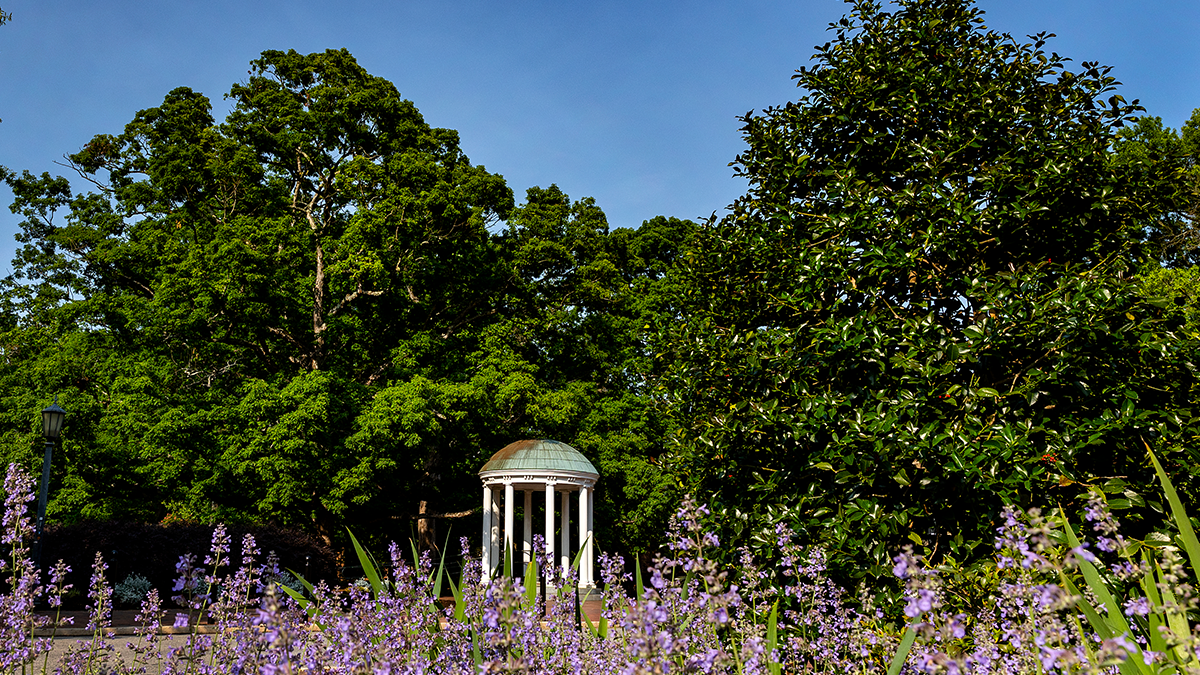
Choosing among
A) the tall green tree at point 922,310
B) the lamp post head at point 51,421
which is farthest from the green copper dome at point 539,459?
the tall green tree at point 922,310

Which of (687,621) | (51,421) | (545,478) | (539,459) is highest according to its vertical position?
(51,421)

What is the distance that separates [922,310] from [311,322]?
20230 millimetres

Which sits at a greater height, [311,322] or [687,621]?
[311,322]

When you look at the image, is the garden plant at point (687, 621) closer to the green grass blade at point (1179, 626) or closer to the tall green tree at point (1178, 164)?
the green grass blade at point (1179, 626)

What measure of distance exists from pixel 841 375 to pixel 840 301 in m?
0.54

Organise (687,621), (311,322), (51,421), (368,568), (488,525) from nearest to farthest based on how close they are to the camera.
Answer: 1. (687,621)
2. (368,568)
3. (51,421)
4. (488,525)
5. (311,322)

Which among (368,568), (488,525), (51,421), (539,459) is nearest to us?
(368,568)

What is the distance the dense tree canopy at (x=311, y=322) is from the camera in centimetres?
1856

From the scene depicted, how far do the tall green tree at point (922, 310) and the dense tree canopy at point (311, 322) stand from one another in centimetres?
1407

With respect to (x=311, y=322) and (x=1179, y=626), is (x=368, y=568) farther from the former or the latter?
(x=311, y=322)

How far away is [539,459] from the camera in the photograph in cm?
1883

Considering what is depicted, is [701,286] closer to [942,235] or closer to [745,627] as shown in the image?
[942,235]

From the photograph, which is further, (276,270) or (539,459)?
(276,270)

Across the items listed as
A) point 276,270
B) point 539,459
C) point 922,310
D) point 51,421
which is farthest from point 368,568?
point 276,270
